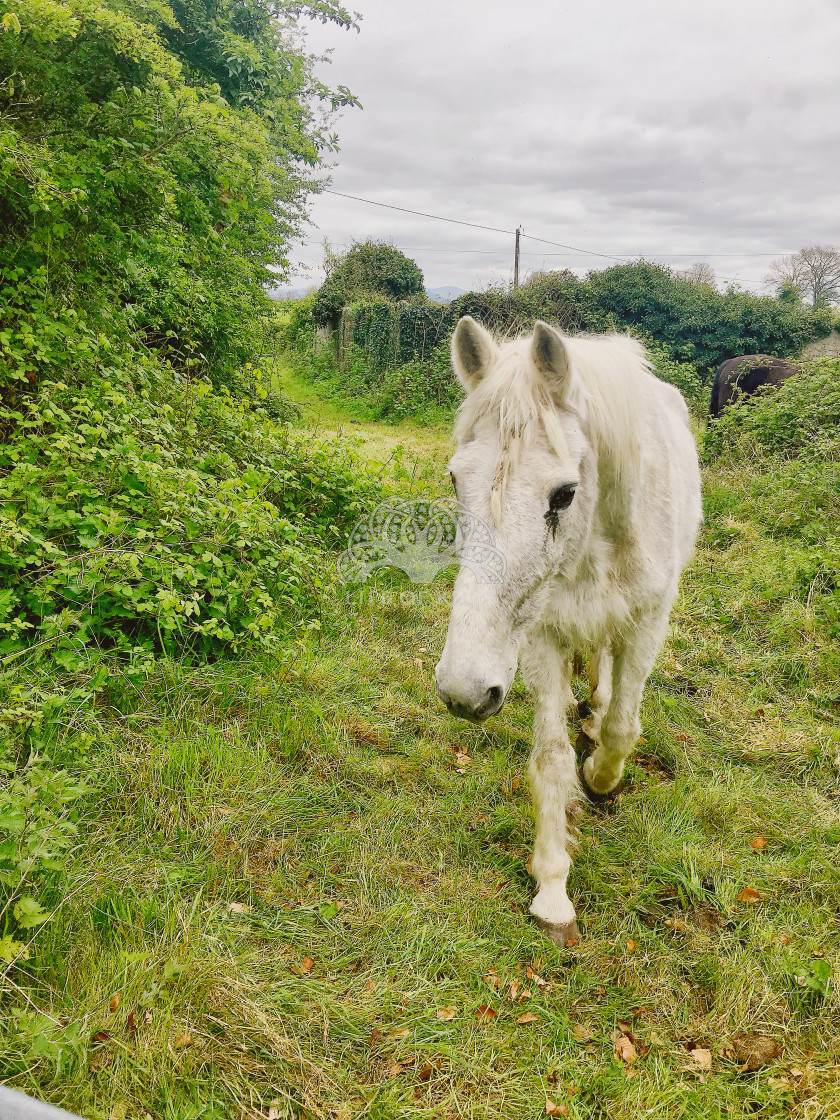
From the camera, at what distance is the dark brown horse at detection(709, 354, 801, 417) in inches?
340

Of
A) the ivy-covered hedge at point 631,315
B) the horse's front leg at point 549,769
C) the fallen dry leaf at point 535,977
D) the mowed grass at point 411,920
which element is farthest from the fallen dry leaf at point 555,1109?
the ivy-covered hedge at point 631,315

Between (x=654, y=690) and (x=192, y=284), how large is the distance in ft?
16.2

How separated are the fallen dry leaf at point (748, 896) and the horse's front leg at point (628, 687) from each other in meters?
0.69

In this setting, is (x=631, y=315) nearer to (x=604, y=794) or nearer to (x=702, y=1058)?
(x=604, y=794)

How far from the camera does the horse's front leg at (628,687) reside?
271 cm

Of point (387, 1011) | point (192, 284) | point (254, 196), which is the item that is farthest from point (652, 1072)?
point (192, 284)

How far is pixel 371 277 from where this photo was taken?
791 inches

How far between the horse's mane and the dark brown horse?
24.1 feet

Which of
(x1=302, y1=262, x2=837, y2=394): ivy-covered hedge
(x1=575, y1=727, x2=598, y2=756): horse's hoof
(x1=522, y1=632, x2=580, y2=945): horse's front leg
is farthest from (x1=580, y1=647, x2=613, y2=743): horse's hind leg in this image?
(x1=302, y1=262, x2=837, y2=394): ivy-covered hedge

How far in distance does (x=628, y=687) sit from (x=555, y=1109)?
161 cm

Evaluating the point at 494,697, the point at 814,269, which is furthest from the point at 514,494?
the point at 814,269

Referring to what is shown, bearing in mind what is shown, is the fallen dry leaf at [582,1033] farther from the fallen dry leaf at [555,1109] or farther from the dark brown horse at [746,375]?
the dark brown horse at [746,375]

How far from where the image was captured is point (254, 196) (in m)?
3.86

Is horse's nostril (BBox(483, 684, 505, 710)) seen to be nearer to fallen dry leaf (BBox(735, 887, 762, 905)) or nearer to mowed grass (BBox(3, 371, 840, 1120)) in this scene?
mowed grass (BBox(3, 371, 840, 1120))
